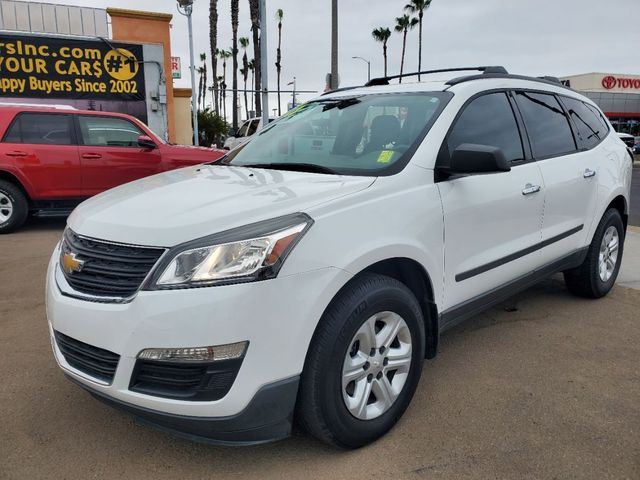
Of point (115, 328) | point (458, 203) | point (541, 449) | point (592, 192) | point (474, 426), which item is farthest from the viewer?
point (592, 192)

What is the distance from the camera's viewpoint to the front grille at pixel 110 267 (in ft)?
7.08

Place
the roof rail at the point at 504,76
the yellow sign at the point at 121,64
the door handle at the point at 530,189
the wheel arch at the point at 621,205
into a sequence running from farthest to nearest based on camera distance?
1. the yellow sign at the point at 121,64
2. the wheel arch at the point at 621,205
3. the door handle at the point at 530,189
4. the roof rail at the point at 504,76

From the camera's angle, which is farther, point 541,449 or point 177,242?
point 541,449

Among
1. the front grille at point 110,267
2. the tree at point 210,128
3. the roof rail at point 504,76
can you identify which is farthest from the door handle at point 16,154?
the tree at point 210,128

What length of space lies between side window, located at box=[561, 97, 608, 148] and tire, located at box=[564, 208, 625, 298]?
2.12 ft

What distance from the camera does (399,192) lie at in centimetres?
264

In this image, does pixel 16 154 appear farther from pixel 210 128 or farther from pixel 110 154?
pixel 210 128

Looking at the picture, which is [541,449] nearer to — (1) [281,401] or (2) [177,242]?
(1) [281,401]

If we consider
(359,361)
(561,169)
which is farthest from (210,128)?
(359,361)

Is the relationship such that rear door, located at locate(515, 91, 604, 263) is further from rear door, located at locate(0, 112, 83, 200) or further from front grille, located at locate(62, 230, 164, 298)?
rear door, located at locate(0, 112, 83, 200)

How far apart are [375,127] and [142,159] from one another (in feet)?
20.1

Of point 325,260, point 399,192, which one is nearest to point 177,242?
point 325,260

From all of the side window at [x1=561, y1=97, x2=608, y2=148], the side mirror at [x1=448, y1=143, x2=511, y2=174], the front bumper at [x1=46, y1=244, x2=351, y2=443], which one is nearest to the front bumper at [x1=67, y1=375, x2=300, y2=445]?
the front bumper at [x1=46, y1=244, x2=351, y2=443]

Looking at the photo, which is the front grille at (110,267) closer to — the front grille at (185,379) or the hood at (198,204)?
the hood at (198,204)
